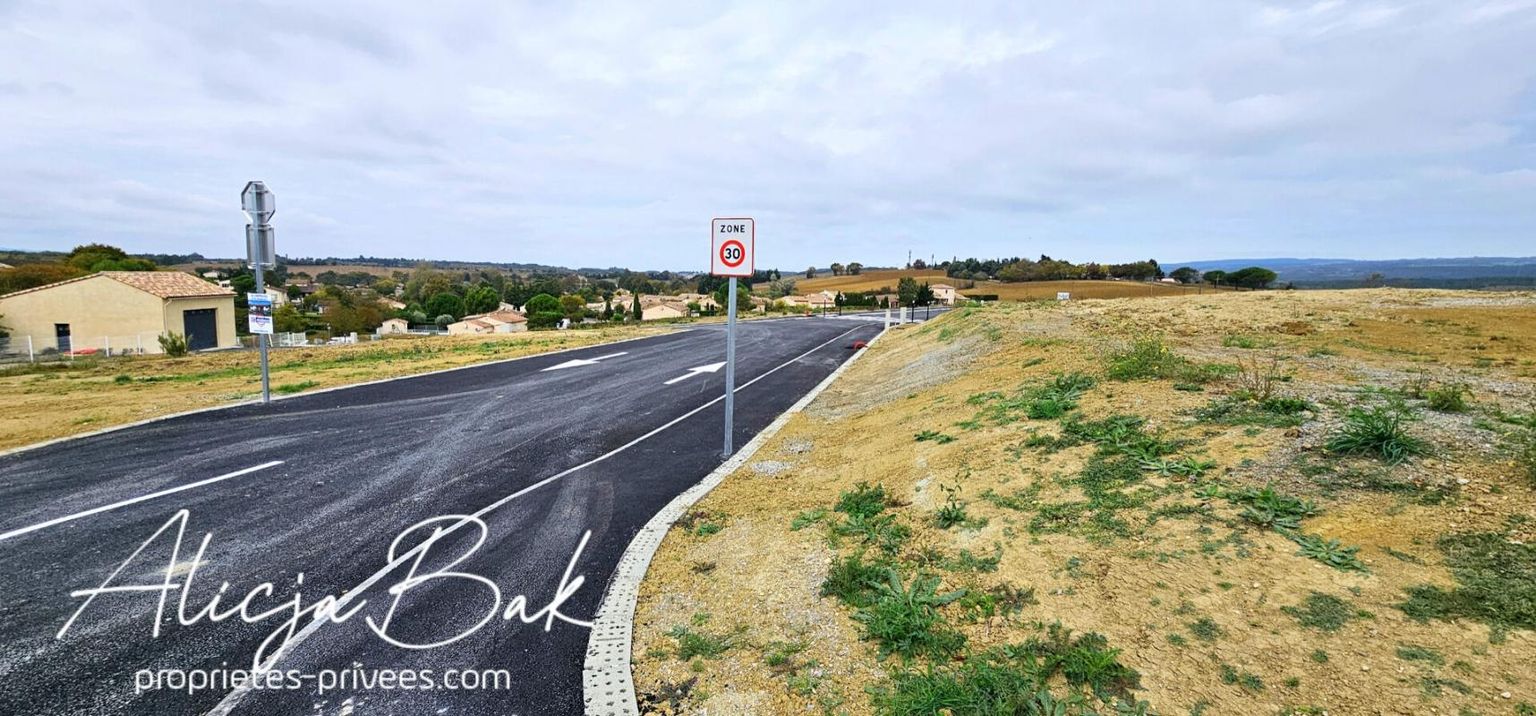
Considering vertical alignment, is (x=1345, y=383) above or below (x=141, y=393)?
above

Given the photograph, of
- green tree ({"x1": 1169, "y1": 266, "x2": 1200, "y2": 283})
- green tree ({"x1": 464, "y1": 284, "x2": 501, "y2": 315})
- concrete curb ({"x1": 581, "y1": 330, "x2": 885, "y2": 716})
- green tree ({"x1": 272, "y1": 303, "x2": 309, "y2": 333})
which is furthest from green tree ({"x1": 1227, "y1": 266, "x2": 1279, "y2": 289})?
green tree ({"x1": 464, "y1": 284, "x2": 501, "y2": 315})

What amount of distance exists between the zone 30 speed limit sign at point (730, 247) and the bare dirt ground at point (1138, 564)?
9.53ft

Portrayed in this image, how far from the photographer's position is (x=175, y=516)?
606 cm

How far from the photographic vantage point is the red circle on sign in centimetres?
849

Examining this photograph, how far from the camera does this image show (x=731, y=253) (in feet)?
28.0

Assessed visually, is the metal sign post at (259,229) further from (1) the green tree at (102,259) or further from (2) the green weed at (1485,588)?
(1) the green tree at (102,259)

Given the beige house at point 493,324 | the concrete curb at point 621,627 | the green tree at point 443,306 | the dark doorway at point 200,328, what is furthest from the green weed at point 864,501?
the green tree at point 443,306

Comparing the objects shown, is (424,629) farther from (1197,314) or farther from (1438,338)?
(1197,314)

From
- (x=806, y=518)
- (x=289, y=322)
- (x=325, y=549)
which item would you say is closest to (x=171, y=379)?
(x=325, y=549)

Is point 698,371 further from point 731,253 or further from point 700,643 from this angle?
point 700,643

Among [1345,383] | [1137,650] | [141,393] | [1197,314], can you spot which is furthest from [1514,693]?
[1197,314]

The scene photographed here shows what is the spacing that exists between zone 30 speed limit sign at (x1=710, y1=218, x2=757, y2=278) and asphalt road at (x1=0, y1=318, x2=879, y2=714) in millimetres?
2895

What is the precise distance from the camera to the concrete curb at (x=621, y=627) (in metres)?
3.60

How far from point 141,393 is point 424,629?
46.5ft
